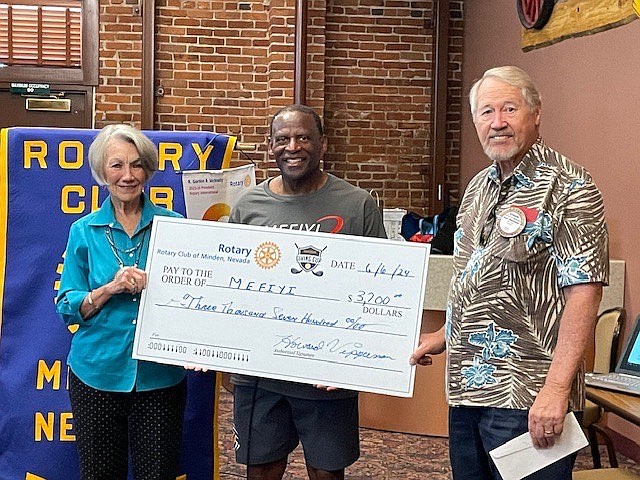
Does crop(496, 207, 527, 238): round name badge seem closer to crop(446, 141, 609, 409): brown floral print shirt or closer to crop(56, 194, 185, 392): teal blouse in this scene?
crop(446, 141, 609, 409): brown floral print shirt

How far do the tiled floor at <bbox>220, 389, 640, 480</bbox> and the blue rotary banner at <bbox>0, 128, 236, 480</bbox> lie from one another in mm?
1096

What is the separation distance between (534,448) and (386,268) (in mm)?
646

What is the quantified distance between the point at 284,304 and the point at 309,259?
0.48ft

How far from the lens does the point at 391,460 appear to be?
4359 mm

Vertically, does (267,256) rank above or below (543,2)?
below

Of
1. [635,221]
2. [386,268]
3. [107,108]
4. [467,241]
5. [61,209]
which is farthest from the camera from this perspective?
[107,108]

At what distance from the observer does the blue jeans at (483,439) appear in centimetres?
195

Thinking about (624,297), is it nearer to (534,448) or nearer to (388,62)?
(534,448)

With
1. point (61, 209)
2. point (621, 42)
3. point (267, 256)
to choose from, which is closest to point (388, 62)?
point (621, 42)

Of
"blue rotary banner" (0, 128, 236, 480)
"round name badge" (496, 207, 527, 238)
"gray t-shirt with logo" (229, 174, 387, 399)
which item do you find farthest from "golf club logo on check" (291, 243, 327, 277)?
"blue rotary banner" (0, 128, 236, 480)

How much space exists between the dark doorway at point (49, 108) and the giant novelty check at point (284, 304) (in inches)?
195

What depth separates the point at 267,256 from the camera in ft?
8.02

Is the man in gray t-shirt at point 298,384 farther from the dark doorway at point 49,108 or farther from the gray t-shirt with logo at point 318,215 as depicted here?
the dark doorway at point 49,108

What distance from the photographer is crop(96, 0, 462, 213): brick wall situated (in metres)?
7.17
